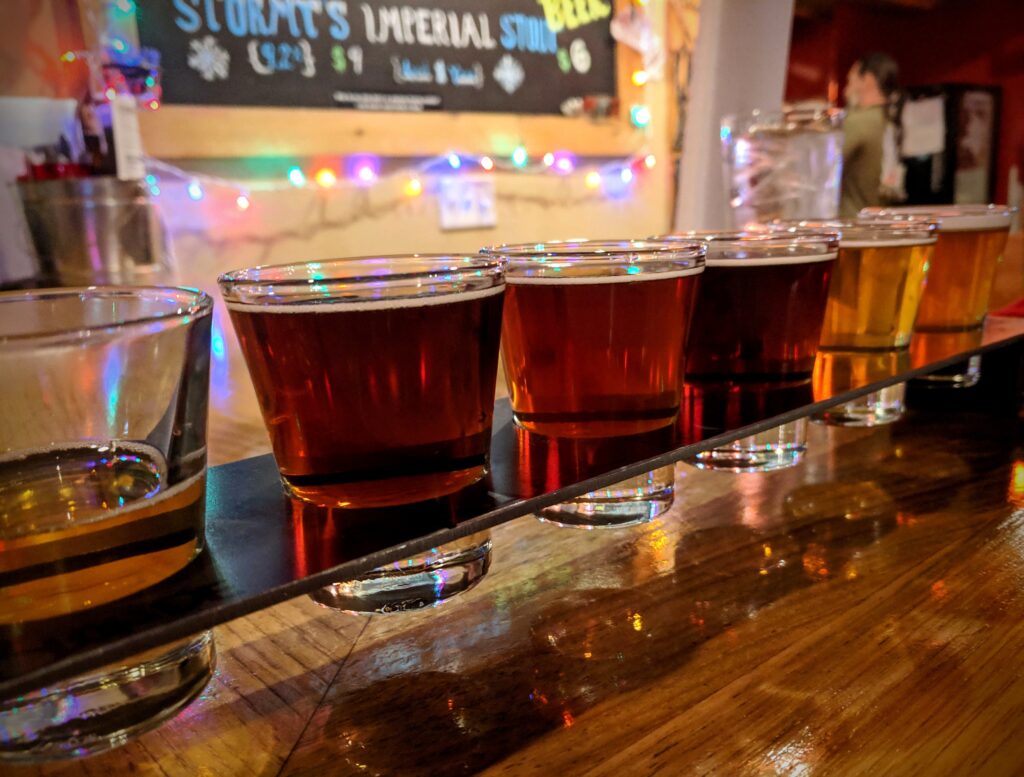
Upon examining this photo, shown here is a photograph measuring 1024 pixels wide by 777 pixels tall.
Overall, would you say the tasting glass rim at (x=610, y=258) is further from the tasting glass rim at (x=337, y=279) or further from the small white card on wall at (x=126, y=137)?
the small white card on wall at (x=126, y=137)

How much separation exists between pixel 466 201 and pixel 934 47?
7.10 feet

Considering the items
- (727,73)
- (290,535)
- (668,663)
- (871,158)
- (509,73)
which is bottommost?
(668,663)

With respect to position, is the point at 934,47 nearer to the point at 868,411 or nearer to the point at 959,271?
the point at 959,271

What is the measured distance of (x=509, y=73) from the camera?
2328 mm

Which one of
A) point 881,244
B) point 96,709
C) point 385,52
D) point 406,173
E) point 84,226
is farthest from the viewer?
point 406,173

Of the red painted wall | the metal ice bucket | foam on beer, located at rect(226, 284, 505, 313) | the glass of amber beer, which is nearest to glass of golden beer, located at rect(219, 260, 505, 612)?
foam on beer, located at rect(226, 284, 505, 313)

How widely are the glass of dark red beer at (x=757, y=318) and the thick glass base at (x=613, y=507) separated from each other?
76 mm

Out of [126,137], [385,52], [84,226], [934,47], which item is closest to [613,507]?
[84,226]

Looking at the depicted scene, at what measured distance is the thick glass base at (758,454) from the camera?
686 mm

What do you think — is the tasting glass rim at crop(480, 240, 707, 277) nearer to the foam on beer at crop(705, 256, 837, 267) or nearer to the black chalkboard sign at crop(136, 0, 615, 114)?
the foam on beer at crop(705, 256, 837, 267)

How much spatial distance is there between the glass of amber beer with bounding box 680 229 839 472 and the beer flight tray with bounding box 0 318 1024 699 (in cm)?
4

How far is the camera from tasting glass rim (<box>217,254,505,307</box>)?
41 centimetres

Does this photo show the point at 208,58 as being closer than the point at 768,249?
No

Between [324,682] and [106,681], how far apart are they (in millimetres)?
140
